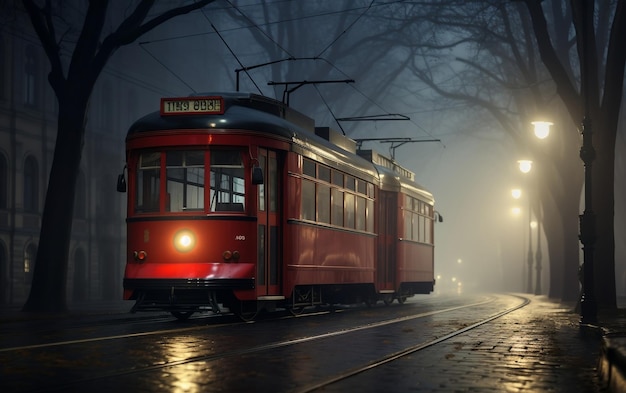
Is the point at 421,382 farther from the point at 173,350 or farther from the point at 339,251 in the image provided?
the point at 339,251

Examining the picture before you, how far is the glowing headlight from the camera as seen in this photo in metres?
17.8

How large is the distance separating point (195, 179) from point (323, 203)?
390 centimetres

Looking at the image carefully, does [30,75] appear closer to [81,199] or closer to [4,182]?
[4,182]

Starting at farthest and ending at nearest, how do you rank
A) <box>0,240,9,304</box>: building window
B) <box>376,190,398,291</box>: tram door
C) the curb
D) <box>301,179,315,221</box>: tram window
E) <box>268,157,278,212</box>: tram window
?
<box>0,240,9,304</box>: building window → <box>376,190,398,291</box>: tram door → <box>301,179,315,221</box>: tram window → <box>268,157,278,212</box>: tram window → the curb

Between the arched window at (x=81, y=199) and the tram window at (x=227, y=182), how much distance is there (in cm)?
2881

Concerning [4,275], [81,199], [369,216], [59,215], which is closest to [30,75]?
[81,199]

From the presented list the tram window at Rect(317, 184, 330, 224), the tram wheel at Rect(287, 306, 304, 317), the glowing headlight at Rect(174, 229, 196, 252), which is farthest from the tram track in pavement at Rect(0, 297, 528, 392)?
the tram window at Rect(317, 184, 330, 224)

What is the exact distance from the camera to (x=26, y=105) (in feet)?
138

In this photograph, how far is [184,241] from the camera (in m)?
17.8

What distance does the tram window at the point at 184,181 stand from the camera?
17.9 m

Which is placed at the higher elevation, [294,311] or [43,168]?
[43,168]

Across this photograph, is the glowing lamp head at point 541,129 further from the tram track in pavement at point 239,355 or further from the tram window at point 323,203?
the tram track in pavement at point 239,355

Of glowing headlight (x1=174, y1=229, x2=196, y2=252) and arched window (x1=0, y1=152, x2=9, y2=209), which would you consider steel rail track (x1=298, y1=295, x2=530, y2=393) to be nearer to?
glowing headlight (x1=174, y1=229, x2=196, y2=252)

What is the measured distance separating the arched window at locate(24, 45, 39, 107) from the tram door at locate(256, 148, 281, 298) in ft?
83.9
